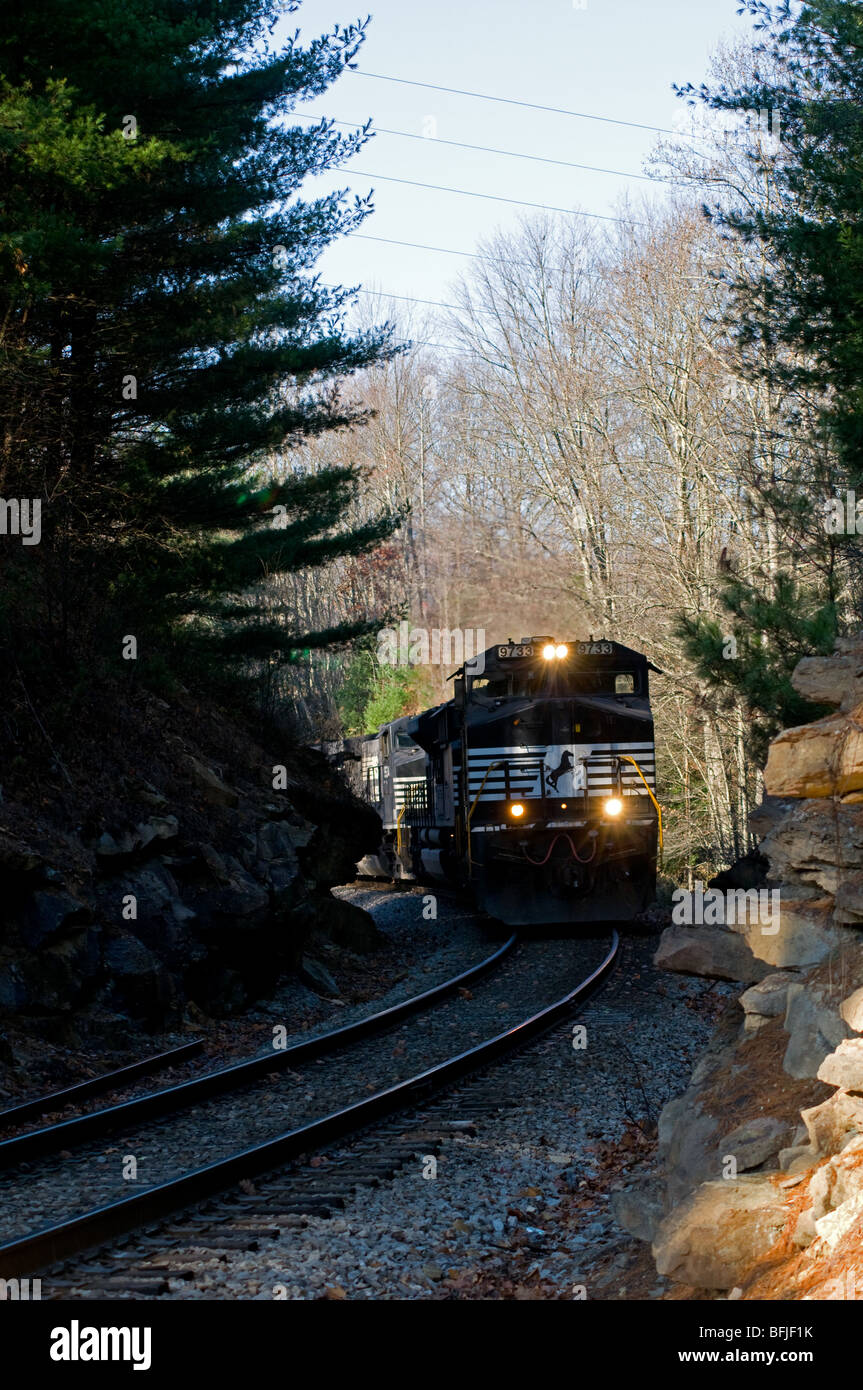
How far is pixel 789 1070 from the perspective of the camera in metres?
5.57

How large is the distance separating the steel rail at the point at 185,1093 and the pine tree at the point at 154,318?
5169 millimetres

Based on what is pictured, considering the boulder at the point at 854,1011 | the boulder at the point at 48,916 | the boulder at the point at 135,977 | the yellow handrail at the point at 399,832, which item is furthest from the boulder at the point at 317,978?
the yellow handrail at the point at 399,832

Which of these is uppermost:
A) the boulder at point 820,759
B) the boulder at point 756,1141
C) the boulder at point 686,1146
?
the boulder at point 820,759

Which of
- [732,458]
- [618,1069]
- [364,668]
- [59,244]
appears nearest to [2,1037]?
[618,1069]

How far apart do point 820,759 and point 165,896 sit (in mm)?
7891

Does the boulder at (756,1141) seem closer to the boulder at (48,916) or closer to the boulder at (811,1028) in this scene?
the boulder at (811,1028)

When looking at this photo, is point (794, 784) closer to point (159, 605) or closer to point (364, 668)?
point (159, 605)

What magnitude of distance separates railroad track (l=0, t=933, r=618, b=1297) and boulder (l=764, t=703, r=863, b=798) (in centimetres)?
328

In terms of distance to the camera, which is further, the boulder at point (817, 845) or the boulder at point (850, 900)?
the boulder at point (817, 845)

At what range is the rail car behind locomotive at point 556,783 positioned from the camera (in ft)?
54.2

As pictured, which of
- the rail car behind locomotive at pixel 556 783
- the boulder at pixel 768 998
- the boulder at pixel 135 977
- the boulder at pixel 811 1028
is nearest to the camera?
the boulder at pixel 811 1028

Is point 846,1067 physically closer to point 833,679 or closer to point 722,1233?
point 722,1233

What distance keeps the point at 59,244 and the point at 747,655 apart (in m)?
8.49

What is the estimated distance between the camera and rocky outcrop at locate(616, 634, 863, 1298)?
168 inches
